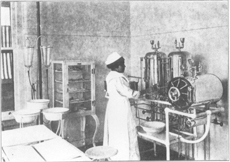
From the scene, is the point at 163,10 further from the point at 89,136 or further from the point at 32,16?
the point at 89,136

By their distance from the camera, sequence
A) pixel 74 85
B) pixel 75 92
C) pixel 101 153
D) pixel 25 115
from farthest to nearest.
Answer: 1. pixel 74 85
2. pixel 75 92
3. pixel 25 115
4. pixel 101 153

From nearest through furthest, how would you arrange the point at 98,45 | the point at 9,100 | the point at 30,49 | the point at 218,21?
the point at 218,21 → the point at 30,49 → the point at 9,100 → the point at 98,45

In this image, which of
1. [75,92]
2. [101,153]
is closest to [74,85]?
[75,92]

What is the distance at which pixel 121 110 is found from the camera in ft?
12.3

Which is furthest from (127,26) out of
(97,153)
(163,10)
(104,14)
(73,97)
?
(97,153)

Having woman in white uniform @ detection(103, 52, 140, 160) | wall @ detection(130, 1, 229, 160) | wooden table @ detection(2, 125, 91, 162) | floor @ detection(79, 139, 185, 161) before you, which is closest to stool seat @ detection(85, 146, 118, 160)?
wooden table @ detection(2, 125, 91, 162)

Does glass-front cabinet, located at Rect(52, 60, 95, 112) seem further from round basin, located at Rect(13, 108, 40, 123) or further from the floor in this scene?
the floor

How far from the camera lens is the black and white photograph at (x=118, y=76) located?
3.21 m

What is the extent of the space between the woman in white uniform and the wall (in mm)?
1127

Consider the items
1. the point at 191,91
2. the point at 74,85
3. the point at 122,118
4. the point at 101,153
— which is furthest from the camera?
the point at 74,85

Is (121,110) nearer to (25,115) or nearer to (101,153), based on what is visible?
(25,115)

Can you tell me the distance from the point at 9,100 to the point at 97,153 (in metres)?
2.57

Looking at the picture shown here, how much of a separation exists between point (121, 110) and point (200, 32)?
5.48ft

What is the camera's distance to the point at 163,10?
4531 millimetres
